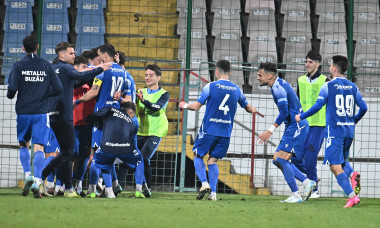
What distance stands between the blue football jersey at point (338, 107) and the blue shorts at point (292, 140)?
704mm

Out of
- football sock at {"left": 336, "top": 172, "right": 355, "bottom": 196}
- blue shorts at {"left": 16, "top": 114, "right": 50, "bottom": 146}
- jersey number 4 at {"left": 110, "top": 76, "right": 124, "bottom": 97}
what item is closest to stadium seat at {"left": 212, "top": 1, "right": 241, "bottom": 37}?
jersey number 4 at {"left": 110, "top": 76, "right": 124, "bottom": 97}

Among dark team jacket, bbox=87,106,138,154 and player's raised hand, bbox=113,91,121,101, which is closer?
dark team jacket, bbox=87,106,138,154

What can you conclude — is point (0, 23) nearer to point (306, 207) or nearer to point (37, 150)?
point (37, 150)

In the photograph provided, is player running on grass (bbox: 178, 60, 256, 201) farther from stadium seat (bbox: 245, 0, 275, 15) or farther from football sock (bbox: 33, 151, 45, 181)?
stadium seat (bbox: 245, 0, 275, 15)

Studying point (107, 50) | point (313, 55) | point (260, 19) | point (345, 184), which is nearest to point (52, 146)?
point (107, 50)

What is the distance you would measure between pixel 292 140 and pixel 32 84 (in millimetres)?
3499

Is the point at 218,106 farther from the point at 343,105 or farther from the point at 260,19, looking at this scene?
the point at 260,19

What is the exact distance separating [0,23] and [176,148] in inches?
223

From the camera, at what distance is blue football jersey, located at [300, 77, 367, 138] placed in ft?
25.5

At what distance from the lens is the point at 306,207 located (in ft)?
24.0

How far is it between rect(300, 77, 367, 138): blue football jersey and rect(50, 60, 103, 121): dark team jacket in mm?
2740

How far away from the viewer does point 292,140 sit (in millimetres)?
8453

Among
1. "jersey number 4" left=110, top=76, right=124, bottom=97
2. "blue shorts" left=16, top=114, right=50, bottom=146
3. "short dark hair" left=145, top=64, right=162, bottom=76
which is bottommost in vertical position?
"blue shorts" left=16, top=114, right=50, bottom=146

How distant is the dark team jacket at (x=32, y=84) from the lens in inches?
292
